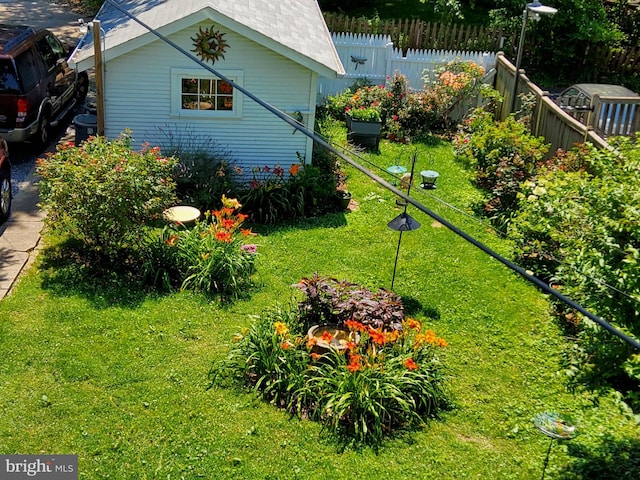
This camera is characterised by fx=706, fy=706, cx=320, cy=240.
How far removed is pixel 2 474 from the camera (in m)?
6.20

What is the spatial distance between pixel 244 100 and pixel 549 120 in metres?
5.49

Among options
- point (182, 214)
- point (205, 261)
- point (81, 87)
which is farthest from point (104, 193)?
point (81, 87)

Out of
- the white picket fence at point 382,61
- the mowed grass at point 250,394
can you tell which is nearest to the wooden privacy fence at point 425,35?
the white picket fence at point 382,61

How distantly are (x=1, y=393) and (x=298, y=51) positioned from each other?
701 cm

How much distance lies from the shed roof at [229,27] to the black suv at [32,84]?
1.14 meters

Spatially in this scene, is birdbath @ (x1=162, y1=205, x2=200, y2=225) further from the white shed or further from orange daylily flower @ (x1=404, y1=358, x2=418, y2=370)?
orange daylily flower @ (x1=404, y1=358, x2=418, y2=370)

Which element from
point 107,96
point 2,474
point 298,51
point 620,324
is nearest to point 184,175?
point 107,96

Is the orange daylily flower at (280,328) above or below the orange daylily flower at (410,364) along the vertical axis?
above

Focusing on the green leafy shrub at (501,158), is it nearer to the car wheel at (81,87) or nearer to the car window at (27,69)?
the car window at (27,69)

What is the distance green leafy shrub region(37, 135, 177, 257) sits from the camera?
8977 millimetres

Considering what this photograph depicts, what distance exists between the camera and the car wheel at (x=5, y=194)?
413 inches

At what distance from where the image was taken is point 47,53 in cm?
1383

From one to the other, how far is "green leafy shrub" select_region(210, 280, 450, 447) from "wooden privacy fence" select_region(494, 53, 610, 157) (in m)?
4.91

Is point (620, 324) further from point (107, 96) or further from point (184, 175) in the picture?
point (107, 96)
